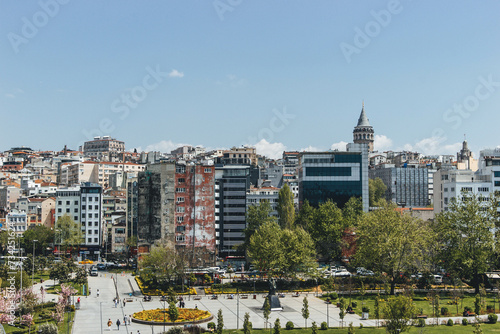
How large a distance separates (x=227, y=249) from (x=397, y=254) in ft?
139

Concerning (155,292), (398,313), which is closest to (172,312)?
(155,292)

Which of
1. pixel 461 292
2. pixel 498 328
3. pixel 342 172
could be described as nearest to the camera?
pixel 498 328

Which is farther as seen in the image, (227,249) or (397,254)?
(227,249)

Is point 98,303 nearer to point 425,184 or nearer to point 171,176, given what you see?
point 171,176

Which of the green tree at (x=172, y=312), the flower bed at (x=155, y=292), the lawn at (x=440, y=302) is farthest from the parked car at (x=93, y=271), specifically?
the green tree at (x=172, y=312)

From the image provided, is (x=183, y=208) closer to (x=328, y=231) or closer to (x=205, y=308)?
(x=328, y=231)

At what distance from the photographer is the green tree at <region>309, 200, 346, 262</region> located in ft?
333

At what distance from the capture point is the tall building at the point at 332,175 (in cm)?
11244

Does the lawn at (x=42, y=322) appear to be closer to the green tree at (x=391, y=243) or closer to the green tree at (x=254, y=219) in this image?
the green tree at (x=391, y=243)

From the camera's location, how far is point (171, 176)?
97938 millimetres

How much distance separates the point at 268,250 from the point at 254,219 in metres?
28.3

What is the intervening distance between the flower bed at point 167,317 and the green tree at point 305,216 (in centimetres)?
4298

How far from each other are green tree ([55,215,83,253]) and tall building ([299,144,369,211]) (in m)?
46.5

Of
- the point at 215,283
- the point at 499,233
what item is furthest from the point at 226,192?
the point at 499,233
